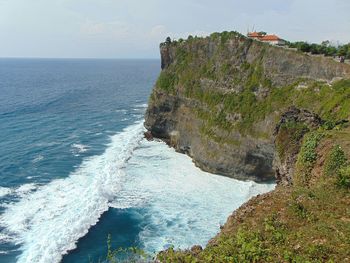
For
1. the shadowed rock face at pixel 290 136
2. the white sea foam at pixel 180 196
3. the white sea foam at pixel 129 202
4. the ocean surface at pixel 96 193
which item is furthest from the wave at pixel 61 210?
the shadowed rock face at pixel 290 136

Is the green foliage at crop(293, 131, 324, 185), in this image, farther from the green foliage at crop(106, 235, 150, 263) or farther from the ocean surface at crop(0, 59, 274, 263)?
the ocean surface at crop(0, 59, 274, 263)

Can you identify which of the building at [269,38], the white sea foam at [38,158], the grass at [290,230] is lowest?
the white sea foam at [38,158]

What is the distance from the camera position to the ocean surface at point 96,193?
38188 mm

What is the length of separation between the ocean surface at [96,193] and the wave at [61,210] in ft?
0.34

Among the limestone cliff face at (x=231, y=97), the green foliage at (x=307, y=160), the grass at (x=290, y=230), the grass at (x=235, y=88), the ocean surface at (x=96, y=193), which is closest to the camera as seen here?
the grass at (x=290, y=230)

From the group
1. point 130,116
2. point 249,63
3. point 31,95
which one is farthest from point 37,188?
point 31,95

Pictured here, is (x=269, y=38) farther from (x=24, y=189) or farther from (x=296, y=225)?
(x=296, y=225)

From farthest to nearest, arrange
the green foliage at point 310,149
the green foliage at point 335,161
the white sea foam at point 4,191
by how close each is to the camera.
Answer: the white sea foam at point 4,191 → the green foliage at point 310,149 → the green foliage at point 335,161

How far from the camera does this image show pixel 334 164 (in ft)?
80.2

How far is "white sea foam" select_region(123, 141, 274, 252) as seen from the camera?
3953 centimetres

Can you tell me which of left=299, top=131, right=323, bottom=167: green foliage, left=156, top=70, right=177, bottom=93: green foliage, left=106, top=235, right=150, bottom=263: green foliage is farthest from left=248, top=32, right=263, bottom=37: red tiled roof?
left=106, top=235, right=150, bottom=263: green foliage

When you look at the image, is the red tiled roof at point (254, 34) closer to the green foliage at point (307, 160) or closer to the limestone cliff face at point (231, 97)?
the limestone cliff face at point (231, 97)

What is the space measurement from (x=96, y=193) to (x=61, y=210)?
547cm

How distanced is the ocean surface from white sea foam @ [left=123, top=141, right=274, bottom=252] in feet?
0.36
